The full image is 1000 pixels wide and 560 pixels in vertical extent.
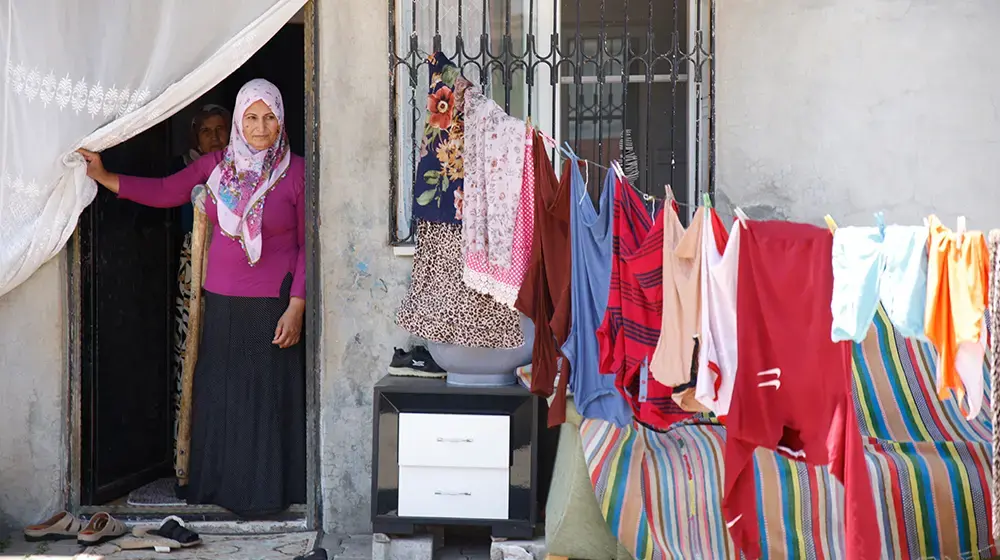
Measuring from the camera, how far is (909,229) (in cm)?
256

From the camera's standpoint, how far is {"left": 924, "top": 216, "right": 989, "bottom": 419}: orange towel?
243 cm

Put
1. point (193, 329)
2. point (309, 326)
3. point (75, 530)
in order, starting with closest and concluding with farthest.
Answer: point (75, 530) → point (309, 326) → point (193, 329)

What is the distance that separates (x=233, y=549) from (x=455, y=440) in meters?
1.12

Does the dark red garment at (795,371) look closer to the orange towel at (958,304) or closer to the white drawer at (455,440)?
the orange towel at (958,304)

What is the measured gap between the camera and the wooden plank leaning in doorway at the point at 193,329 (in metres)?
4.59

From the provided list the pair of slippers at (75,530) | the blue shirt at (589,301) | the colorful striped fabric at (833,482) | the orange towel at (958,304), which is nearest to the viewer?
the orange towel at (958,304)

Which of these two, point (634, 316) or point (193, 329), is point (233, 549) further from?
point (634, 316)

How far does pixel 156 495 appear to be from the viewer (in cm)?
478

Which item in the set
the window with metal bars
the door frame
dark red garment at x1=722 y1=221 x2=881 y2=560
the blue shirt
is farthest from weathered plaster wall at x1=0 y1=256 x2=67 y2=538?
dark red garment at x1=722 y1=221 x2=881 y2=560

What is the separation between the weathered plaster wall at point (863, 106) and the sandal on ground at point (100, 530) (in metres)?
2.98

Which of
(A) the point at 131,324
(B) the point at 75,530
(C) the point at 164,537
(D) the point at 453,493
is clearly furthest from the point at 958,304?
(A) the point at 131,324

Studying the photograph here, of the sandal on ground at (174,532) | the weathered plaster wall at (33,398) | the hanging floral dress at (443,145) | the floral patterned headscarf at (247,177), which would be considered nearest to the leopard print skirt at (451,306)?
the hanging floral dress at (443,145)

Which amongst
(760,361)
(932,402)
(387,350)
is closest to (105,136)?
(387,350)

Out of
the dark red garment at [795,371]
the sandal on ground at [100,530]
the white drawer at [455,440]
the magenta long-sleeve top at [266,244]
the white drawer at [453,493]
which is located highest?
the magenta long-sleeve top at [266,244]
